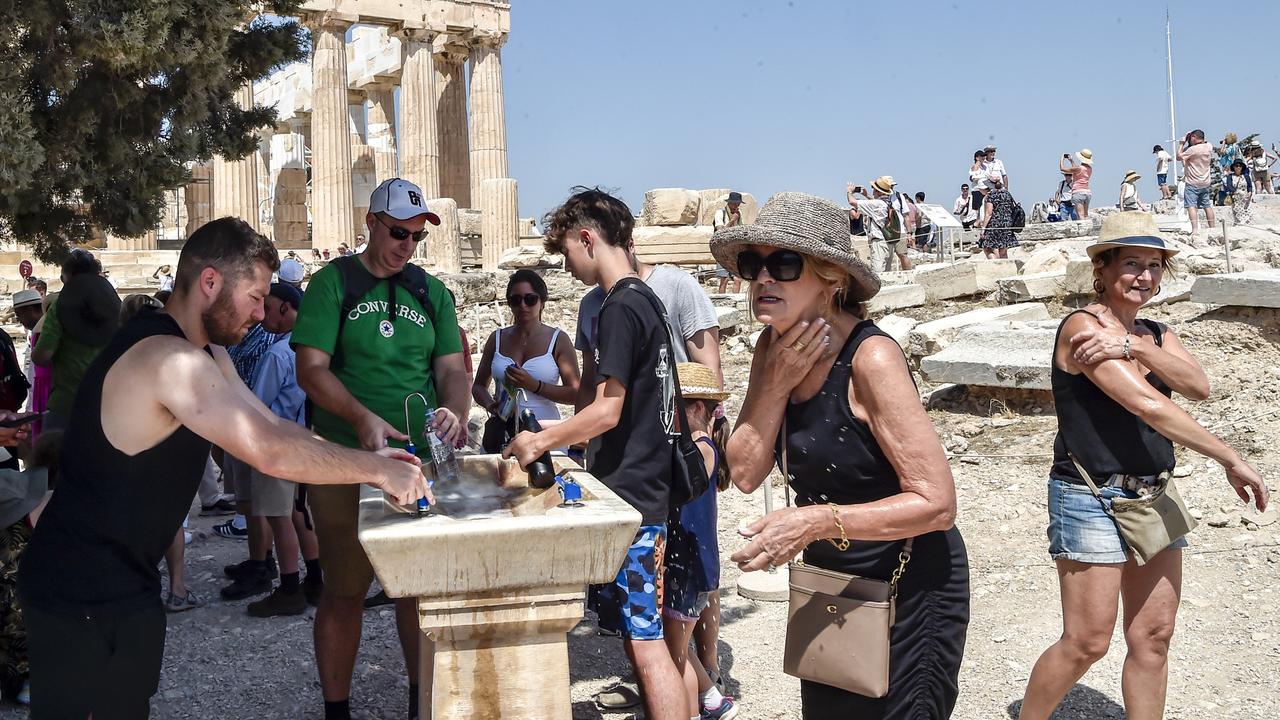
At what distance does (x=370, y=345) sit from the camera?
373 centimetres

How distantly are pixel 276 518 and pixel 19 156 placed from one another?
2367mm

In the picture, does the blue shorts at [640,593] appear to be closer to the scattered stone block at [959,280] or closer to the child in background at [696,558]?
the child in background at [696,558]

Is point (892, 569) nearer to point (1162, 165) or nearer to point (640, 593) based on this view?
point (640, 593)

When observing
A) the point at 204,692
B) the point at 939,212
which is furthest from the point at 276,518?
the point at 939,212

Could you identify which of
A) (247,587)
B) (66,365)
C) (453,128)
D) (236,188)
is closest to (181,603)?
(247,587)

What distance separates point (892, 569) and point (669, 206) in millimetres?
16895

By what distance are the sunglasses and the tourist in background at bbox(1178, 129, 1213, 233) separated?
13539 millimetres

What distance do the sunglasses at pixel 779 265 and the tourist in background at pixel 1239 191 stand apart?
661 inches

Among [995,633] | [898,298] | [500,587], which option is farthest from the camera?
[898,298]

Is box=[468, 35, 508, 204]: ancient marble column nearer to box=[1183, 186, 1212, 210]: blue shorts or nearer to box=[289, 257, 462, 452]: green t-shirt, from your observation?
box=[1183, 186, 1212, 210]: blue shorts

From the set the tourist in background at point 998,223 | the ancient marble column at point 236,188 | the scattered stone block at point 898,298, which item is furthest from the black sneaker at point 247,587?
the ancient marble column at point 236,188

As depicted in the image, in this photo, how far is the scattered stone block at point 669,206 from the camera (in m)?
19.0

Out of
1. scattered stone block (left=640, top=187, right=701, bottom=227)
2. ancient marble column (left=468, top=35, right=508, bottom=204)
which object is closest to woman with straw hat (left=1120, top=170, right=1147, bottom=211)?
scattered stone block (left=640, top=187, right=701, bottom=227)

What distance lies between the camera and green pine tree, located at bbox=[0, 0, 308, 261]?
342 centimetres
